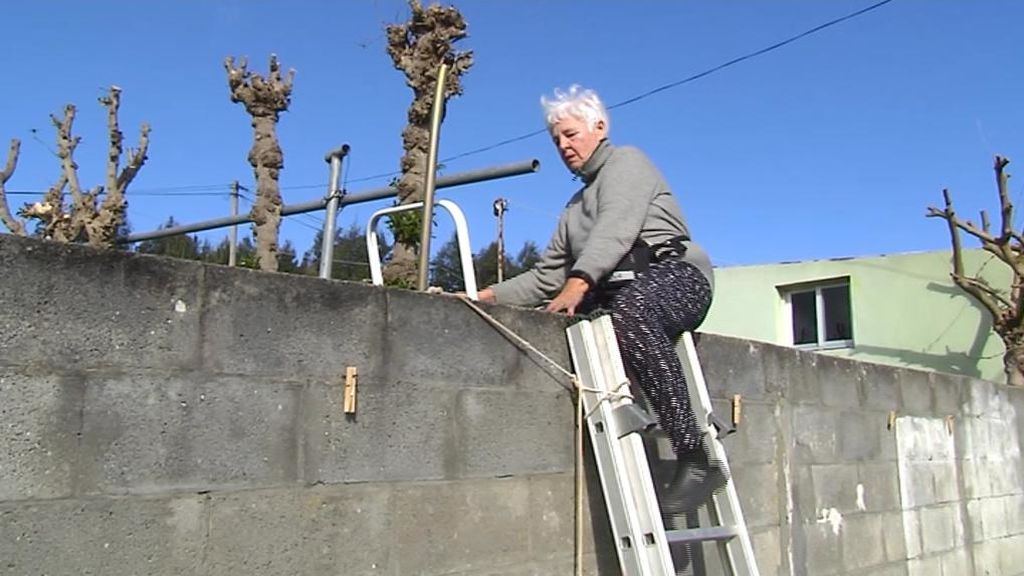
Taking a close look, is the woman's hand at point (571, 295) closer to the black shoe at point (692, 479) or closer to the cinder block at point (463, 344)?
the cinder block at point (463, 344)

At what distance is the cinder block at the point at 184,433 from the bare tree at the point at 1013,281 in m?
8.36

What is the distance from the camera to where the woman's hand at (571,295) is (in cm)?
258

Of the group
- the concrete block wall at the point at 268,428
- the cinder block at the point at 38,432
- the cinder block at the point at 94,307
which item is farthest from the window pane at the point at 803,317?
the cinder block at the point at 38,432

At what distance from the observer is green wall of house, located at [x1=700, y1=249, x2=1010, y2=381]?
10.7 metres

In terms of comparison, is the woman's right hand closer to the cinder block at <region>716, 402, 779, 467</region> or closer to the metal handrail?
the metal handrail

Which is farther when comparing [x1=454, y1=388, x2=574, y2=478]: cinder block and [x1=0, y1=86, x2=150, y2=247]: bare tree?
[x1=0, y1=86, x2=150, y2=247]: bare tree

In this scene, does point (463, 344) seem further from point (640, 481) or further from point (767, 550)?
point (767, 550)

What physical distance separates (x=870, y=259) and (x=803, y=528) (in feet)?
27.9

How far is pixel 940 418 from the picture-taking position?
5.12m

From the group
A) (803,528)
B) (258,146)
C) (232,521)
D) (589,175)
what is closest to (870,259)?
(258,146)

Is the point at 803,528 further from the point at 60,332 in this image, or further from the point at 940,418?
the point at 60,332

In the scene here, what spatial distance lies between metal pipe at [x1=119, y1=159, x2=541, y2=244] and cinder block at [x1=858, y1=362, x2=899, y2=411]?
2211mm

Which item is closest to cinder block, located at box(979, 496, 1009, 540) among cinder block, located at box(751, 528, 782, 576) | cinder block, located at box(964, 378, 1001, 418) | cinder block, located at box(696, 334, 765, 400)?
cinder block, located at box(964, 378, 1001, 418)

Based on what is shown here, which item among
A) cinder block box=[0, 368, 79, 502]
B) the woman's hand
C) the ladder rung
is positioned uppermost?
the woman's hand
